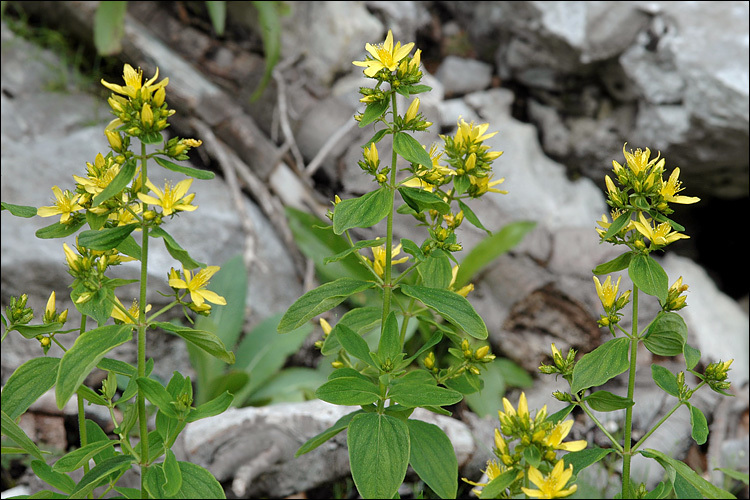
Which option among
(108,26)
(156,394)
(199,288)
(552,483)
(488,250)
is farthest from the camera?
(108,26)

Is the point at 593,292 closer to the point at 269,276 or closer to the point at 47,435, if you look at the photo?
the point at 269,276

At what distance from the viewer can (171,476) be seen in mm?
1046

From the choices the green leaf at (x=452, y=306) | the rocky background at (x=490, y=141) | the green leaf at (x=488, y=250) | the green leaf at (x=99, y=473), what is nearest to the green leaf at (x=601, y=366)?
the green leaf at (x=452, y=306)

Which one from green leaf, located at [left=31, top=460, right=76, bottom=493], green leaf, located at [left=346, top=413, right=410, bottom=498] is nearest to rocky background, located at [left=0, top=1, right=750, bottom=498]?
green leaf, located at [left=31, top=460, right=76, bottom=493]

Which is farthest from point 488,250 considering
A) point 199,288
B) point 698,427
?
point 199,288

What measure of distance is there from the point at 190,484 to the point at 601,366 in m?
0.74

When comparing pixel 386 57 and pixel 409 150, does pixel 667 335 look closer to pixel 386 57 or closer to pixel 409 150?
pixel 409 150

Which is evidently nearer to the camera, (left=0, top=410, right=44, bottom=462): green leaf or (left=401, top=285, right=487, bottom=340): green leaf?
(left=0, top=410, right=44, bottom=462): green leaf

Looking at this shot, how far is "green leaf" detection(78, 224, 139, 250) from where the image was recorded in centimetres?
105

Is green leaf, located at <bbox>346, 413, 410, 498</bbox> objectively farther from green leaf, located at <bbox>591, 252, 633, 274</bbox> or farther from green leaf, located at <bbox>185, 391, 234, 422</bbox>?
green leaf, located at <bbox>591, 252, 633, 274</bbox>

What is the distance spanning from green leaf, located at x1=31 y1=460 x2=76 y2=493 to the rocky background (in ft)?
3.54

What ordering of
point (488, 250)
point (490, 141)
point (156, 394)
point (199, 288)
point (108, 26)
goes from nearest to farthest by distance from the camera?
point (156, 394) < point (199, 288) < point (488, 250) < point (108, 26) < point (490, 141)

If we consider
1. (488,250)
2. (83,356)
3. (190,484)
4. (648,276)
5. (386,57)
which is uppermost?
(386,57)

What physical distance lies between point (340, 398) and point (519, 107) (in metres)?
3.60
